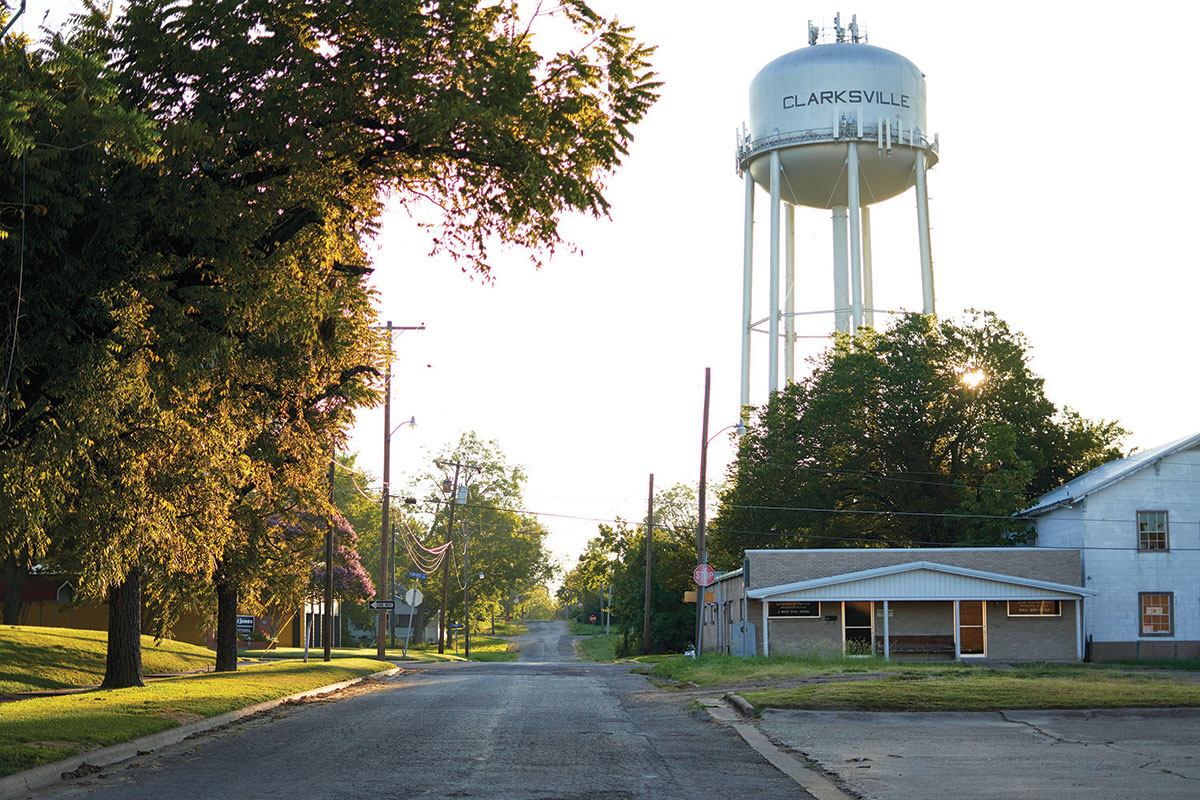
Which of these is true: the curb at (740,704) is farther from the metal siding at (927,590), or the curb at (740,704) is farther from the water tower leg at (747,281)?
the water tower leg at (747,281)

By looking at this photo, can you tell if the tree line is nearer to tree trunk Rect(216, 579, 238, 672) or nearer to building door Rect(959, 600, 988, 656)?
tree trunk Rect(216, 579, 238, 672)

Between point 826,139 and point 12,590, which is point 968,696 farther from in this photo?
point 826,139

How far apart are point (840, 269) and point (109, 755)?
142 ft

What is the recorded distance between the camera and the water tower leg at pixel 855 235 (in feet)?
162

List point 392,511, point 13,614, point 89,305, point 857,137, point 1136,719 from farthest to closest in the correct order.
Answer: point 392,511
point 857,137
point 13,614
point 1136,719
point 89,305

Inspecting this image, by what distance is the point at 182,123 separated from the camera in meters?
11.4

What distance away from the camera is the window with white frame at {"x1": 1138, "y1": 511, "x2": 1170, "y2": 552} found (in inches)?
1657

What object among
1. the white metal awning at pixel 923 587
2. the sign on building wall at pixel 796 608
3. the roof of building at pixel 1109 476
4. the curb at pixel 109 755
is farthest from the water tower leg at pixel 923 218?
the curb at pixel 109 755

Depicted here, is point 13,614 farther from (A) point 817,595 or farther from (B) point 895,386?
(B) point 895,386

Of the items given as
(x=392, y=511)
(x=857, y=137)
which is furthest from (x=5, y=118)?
(x=392, y=511)

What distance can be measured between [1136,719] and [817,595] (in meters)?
25.0

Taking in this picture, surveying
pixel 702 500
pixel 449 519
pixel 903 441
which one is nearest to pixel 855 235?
pixel 903 441

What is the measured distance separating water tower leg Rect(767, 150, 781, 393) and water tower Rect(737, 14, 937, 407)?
0.04 metres

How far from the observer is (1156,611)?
42.1 meters
